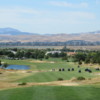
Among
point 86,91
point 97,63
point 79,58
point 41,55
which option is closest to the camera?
point 86,91

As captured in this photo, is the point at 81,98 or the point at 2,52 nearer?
the point at 81,98

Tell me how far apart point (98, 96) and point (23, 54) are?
153 m

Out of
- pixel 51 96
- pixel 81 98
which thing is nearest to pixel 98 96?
pixel 81 98

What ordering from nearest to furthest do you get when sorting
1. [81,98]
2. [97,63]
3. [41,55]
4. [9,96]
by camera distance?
[81,98] → [9,96] → [97,63] → [41,55]

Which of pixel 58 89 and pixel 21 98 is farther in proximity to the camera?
pixel 58 89

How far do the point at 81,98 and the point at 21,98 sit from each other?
17.0ft

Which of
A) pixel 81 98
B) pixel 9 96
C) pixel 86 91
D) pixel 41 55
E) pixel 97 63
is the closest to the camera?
pixel 81 98

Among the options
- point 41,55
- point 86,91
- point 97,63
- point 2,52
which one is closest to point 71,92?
point 86,91

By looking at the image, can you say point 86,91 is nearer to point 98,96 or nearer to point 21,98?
point 98,96

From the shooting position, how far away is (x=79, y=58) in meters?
137

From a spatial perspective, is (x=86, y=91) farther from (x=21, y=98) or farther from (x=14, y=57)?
(x=14, y=57)

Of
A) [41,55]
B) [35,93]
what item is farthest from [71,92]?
[41,55]

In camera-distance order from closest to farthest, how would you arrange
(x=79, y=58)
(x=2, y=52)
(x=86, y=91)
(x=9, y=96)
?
(x=9, y=96), (x=86, y=91), (x=79, y=58), (x=2, y=52)

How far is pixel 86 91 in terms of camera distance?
26.7 m
